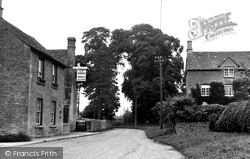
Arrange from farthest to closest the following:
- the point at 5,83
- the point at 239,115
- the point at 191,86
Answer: the point at 191,86 < the point at 5,83 < the point at 239,115

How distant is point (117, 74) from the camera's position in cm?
5769

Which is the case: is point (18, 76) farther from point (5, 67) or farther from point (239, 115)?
point (239, 115)

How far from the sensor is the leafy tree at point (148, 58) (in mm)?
51656

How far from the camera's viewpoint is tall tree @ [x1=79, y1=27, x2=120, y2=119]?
5147 cm

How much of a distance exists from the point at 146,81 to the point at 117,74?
742cm

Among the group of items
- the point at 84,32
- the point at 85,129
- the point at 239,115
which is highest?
the point at 84,32

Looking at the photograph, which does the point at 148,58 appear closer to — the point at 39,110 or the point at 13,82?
the point at 39,110

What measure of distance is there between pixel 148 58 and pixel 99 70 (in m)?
8.23

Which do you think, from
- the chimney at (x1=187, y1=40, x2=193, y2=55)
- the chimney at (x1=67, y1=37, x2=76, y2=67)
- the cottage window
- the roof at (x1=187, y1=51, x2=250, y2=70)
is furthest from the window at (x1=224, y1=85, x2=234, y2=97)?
the cottage window

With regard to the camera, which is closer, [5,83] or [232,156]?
[232,156]

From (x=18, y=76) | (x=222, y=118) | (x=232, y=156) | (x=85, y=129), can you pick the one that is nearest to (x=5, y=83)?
(x=18, y=76)

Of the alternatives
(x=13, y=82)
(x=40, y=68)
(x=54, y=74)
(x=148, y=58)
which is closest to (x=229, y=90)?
(x=148, y=58)

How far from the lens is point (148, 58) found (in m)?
52.7

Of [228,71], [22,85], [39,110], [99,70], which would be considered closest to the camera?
[22,85]
